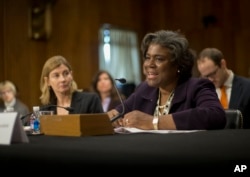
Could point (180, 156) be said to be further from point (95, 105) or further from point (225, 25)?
point (225, 25)

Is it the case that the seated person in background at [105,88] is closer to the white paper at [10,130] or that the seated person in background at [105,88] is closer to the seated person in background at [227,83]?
the seated person in background at [227,83]

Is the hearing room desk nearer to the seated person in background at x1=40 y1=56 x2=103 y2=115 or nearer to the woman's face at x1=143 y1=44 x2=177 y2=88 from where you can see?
the woman's face at x1=143 y1=44 x2=177 y2=88

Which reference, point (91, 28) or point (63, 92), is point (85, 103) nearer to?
point (63, 92)

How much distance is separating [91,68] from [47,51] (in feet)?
3.12

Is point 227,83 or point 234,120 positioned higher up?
point 227,83

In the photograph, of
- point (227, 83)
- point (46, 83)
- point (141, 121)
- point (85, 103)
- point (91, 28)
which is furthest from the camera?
point (91, 28)

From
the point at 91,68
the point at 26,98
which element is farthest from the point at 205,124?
the point at 91,68

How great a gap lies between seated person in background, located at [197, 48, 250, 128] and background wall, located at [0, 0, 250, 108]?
3545 mm

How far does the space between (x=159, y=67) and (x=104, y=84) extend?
11.4ft

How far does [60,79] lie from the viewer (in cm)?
352

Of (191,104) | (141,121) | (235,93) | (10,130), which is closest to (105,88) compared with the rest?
(235,93)

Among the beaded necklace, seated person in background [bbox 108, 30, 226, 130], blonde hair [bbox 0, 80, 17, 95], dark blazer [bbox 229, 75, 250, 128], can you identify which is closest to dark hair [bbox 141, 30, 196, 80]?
seated person in background [bbox 108, 30, 226, 130]

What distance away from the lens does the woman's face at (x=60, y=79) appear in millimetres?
3502

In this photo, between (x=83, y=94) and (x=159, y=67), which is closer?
(x=159, y=67)
